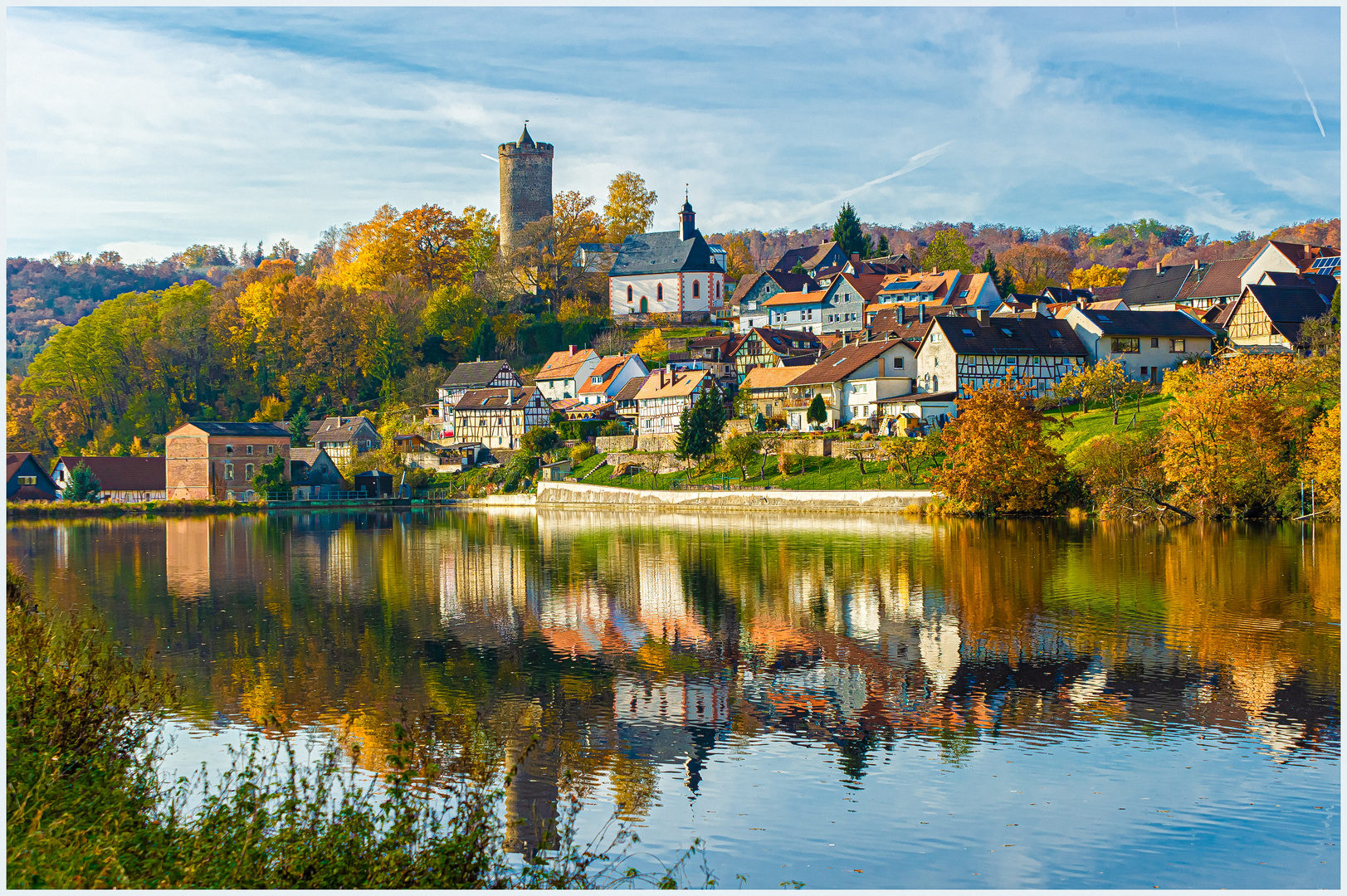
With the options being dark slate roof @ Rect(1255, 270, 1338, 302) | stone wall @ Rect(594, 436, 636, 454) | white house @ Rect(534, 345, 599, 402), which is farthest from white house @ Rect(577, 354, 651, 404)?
dark slate roof @ Rect(1255, 270, 1338, 302)

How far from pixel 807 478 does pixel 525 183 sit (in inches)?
3051

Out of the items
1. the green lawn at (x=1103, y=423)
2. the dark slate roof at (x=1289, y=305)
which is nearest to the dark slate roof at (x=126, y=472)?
the green lawn at (x=1103, y=423)

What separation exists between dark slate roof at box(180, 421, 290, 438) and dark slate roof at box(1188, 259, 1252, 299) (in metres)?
72.1

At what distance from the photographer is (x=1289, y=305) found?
75250 millimetres

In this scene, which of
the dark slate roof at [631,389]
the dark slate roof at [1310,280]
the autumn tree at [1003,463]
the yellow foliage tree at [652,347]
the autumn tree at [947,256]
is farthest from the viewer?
the autumn tree at [947,256]

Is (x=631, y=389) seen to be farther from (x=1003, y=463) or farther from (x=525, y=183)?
(x=525, y=183)

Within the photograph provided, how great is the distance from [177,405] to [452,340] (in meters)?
26.2

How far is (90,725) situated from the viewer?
40.2ft

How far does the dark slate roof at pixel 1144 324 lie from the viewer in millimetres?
74125

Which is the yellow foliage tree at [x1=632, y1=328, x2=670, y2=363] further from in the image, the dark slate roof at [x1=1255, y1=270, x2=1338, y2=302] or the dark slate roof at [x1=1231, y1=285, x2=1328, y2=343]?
the dark slate roof at [x1=1255, y1=270, x2=1338, y2=302]

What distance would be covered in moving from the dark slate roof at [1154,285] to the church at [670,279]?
3889 cm

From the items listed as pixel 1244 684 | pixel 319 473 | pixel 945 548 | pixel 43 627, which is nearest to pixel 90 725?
pixel 43 627

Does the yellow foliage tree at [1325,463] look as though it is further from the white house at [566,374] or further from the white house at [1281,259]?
the white house at [566,374]

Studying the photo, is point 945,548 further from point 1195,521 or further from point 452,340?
point 452,340
